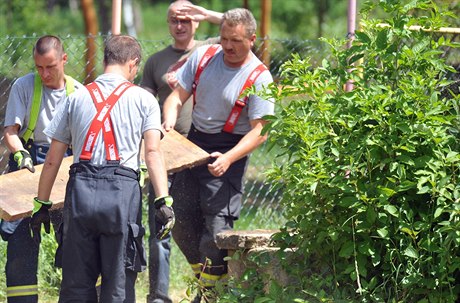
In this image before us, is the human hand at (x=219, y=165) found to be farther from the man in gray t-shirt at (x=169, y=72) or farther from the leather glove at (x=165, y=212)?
the leather glove at (x=165, y=212)

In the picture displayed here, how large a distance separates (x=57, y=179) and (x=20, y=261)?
0.58m

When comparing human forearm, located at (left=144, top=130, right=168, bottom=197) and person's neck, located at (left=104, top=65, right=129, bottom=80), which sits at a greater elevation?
person's neck, located at (left=104, top=65, right=129, bottom=80)

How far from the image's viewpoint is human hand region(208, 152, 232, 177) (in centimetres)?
595

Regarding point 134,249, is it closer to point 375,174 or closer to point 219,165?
point 219,165

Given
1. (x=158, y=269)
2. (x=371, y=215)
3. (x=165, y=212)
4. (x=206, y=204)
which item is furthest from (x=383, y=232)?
(x=158, y=269)

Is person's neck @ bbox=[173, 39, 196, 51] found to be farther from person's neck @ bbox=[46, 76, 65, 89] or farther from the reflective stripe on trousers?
the reflective stripe on trousers

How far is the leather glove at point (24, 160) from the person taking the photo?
5.68m

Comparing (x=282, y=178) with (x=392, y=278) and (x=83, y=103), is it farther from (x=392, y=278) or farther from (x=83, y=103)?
(x=83, y=103)

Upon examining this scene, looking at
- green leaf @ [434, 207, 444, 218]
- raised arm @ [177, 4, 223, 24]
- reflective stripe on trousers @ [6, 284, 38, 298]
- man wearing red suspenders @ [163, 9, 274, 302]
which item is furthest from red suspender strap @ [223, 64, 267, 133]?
green leaf @ [434, 207, 444, 218]

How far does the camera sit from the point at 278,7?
41812 millimetres

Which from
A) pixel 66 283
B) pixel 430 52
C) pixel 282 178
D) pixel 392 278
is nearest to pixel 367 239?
pixel 392 278

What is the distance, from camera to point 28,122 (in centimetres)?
592

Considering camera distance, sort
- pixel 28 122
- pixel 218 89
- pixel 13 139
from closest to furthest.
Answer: pixel 13 139, pixel 28 122, pixel 218 89

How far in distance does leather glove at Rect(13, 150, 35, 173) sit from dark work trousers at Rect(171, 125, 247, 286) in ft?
3.78
